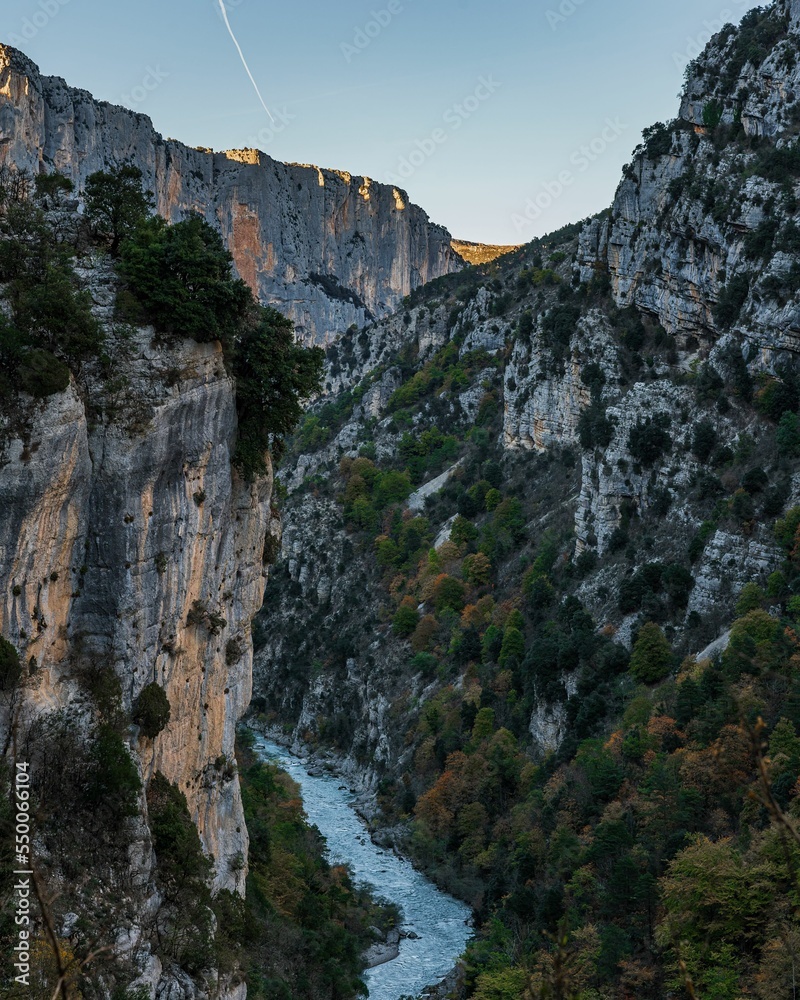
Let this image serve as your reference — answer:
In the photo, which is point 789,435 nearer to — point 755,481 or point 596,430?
point 755,481

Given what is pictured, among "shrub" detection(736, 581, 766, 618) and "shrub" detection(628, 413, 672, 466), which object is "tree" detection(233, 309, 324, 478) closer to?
"shrub" detection(736, 581, 766, 618)

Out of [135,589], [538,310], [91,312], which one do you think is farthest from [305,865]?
[538,310]

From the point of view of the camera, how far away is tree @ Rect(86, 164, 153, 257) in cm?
2044

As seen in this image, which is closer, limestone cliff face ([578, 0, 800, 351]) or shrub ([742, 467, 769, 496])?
shrub ([742, 467, 769, 496])

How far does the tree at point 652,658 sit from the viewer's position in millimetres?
43938

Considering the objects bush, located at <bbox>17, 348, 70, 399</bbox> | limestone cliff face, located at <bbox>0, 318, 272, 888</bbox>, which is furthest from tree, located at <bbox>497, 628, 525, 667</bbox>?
bush, located at <bbox>17, 348, 70, 399</bbox>

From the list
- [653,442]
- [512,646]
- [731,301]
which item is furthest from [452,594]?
[731,301]

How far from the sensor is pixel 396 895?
47875 mm

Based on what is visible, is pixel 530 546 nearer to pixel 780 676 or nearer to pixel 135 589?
pixel 780 676

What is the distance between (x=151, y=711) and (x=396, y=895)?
33102 millimetres

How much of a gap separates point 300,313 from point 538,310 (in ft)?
213

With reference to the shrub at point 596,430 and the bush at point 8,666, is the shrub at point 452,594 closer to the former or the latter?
the shrub at point 596,430

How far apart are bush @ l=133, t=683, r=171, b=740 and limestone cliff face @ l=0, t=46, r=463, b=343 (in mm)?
79453

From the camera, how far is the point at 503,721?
176 ft
